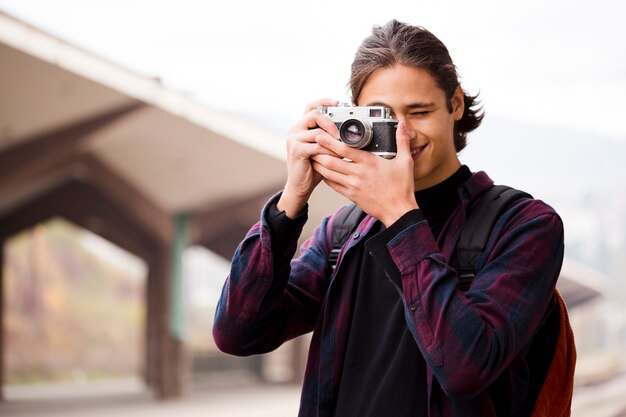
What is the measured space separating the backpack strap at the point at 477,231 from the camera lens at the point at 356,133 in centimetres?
19

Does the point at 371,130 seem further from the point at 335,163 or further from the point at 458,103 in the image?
the point at 458,103

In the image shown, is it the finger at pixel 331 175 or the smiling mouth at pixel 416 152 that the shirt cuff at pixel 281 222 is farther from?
the smiling mouth at pixel 416 152

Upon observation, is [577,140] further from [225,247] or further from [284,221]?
[284,221]

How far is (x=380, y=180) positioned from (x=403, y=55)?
0.70ft

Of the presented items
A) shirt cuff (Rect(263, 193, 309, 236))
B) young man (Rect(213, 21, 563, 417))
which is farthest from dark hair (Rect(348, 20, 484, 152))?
shirt cuff (Rect(263, 193, 309, 236))

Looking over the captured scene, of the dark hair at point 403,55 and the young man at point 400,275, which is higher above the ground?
the dark hair at point 403,55

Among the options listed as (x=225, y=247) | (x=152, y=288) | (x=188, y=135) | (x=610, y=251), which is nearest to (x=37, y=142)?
(x=188, y=135)

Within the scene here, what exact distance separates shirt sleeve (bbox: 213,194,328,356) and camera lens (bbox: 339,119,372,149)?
166 mm

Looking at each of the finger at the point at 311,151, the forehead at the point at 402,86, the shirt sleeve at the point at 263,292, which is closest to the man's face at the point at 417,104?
the forehead at the point at 402,86

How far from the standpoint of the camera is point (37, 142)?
9016 mm

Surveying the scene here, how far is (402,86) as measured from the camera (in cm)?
138

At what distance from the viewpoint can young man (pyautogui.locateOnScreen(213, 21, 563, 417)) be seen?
1223 mm

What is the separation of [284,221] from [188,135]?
25.4ft

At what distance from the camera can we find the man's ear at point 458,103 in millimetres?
1464
